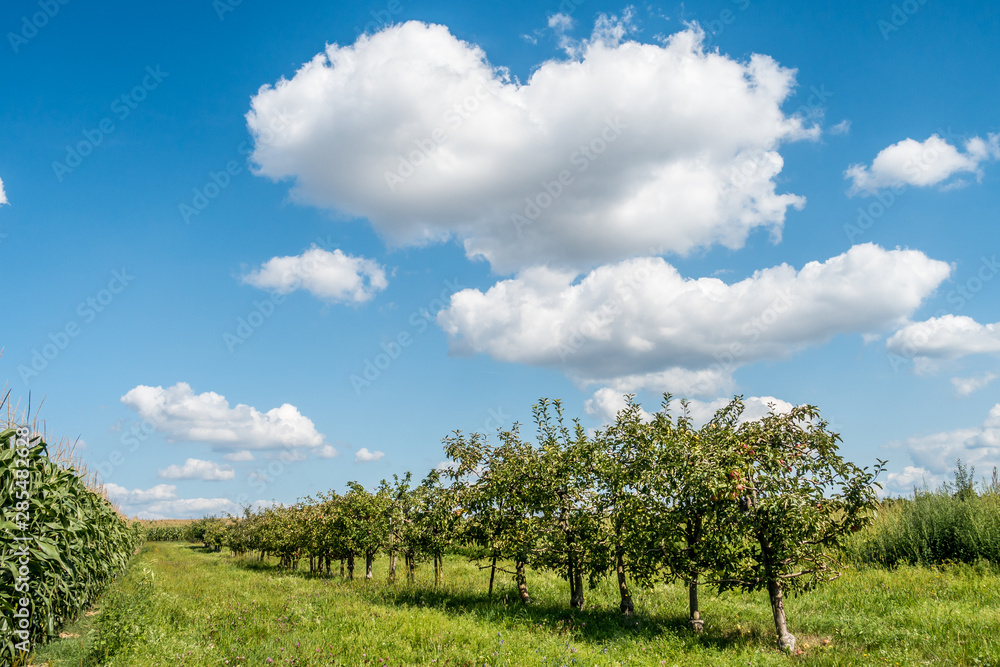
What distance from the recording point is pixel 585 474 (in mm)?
15766

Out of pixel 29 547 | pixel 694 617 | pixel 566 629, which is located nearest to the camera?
pixel 29 547

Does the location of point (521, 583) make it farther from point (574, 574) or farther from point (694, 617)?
point (694, 617)

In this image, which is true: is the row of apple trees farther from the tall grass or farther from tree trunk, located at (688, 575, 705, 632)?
the tall grass

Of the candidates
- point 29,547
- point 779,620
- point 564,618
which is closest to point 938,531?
point 779,620

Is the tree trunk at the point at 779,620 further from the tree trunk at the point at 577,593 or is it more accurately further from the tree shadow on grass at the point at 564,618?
the tree trunk at the point at 577,593

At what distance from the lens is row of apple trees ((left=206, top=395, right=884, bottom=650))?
11969mm

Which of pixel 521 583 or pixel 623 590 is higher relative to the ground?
pixel 623 590

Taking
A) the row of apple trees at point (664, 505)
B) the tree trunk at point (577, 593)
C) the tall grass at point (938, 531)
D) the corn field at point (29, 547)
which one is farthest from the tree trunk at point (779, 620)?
the corn field at point (29, 547)

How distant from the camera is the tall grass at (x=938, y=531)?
18391 millimetres

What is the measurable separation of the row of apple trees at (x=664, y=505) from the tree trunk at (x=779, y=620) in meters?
0.03

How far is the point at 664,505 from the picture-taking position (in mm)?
13305

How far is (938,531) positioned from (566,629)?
611 inches

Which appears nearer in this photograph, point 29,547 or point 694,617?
point 29,547

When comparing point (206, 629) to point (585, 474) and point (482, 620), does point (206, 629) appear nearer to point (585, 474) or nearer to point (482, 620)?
point (482, 620)
